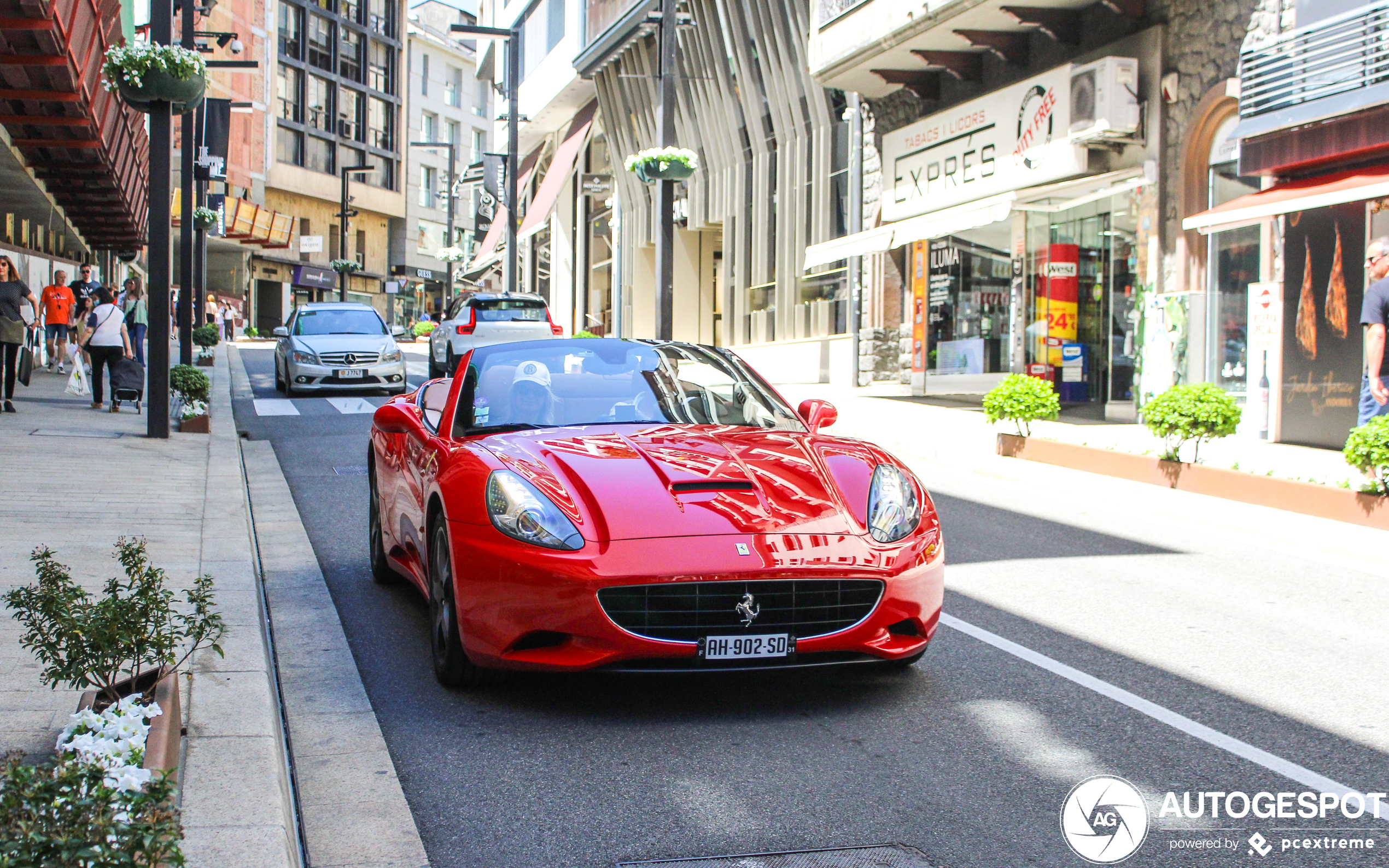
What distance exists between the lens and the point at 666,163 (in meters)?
21.3

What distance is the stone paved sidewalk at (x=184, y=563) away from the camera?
3398mm

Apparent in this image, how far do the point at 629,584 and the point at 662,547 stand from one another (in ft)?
0.57

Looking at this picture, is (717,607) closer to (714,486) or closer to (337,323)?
(714,486)

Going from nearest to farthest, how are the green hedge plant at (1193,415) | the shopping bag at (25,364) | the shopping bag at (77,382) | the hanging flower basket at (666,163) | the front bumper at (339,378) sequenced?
the green hedge plant at (1193,415) < the shopping bag at (77,382) < the shopping bag at (25,364) < the hanging flower basket at (666,163) < the front bumper at (339,378)

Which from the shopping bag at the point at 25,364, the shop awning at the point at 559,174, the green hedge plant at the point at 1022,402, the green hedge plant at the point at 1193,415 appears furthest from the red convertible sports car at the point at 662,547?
the shop awning at the point at 559,174

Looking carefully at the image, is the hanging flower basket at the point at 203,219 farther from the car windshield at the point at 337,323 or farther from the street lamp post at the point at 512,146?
the car windshield at the point at 337,323

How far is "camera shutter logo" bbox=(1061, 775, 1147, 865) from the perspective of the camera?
11.7 ft

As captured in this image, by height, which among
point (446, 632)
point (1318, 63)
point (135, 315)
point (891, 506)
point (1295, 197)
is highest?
point (1318, 63)

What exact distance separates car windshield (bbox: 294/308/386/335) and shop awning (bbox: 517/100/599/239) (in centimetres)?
2648

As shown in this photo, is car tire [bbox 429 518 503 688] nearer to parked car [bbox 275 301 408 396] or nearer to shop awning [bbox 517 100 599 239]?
parked car [bbox 275 301 408 396]

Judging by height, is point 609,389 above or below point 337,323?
below

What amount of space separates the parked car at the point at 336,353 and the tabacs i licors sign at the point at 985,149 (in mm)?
9716

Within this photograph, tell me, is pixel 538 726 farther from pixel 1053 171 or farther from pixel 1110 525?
pixel 1053 171

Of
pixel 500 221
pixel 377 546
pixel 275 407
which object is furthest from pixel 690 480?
pixel 500 221
